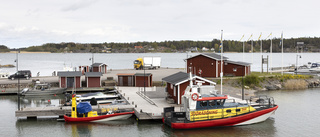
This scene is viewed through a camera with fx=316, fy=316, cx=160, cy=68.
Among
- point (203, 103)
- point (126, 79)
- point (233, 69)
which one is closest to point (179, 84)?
point (203, 103)

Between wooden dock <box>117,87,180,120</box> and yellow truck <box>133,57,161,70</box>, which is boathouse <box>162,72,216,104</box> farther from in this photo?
yellow truck <box>133,57,161,70</box>

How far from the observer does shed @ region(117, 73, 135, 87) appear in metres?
45.9

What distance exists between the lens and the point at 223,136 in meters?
23.6

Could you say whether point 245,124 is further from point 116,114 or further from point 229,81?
point 229,81

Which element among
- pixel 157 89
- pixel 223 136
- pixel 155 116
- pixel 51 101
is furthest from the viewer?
pixel 157 89

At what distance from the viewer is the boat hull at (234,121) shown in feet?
80.8

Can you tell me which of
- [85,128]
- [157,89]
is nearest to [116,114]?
[85,128]

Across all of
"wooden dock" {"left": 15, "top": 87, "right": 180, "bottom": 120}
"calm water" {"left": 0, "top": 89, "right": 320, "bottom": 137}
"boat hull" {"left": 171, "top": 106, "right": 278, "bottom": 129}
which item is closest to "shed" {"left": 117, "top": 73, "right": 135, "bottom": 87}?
"wooden dock" {"left": 15, "top": 87, "right": 180, "bottom": 120}

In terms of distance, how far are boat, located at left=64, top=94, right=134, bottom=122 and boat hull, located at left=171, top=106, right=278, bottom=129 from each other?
586 centimetres

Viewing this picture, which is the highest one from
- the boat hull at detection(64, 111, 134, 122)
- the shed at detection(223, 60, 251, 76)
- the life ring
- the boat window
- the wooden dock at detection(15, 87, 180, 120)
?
the shed at detection(223, 60, 251, 76)

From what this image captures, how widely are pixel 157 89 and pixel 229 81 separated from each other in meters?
12.5

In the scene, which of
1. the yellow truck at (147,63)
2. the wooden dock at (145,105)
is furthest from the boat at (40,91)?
the yellow truck at (147,63)

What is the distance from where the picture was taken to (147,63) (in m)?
75.9

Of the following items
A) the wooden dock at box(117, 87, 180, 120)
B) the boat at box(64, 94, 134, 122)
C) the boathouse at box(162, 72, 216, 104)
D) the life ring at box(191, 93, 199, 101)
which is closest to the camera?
the life ring at box(191, 93, 199, 101)
